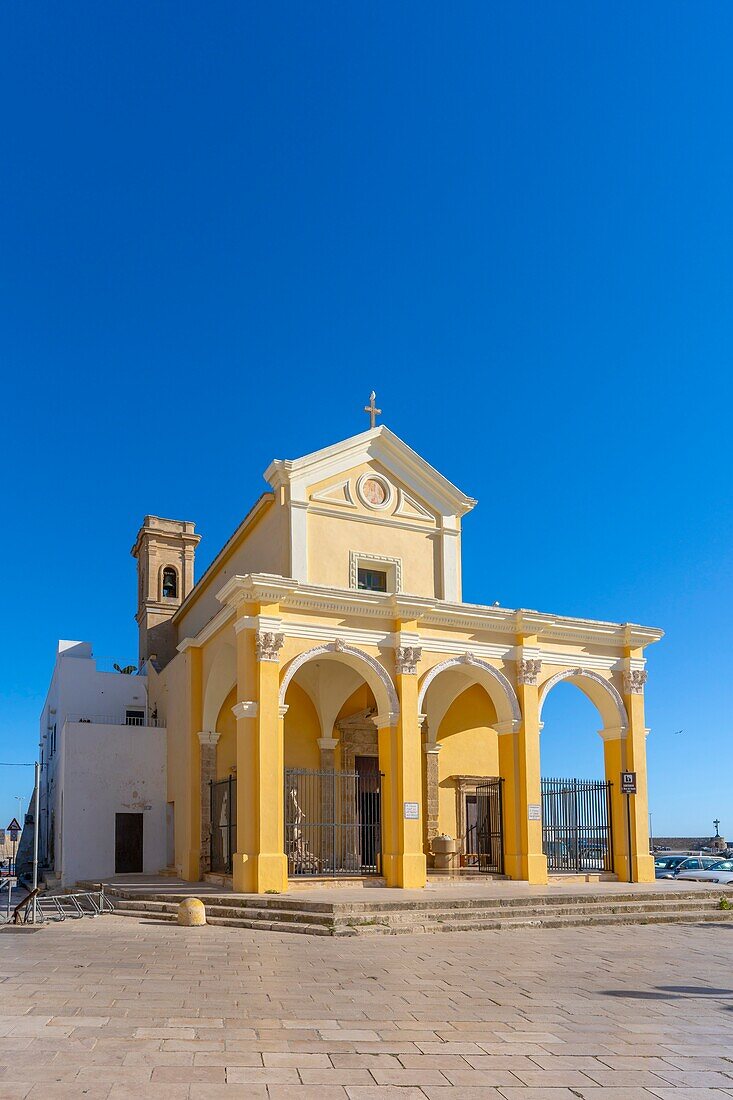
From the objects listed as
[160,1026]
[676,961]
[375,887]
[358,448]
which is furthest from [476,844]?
[160,1026]

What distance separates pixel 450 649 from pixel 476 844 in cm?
735

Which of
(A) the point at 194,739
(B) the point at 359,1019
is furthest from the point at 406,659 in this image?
(B) the point at 359,1019

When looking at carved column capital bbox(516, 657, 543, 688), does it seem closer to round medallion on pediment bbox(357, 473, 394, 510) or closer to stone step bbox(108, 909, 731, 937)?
round medallion on pediment bbox(357, 473, 394, 510)

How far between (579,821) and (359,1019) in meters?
15.1

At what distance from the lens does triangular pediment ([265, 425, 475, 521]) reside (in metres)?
22.0

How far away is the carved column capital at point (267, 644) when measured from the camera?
62.4 ft

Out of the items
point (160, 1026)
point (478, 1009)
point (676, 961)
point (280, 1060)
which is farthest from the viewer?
point (676, 961)

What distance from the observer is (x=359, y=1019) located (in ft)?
29.7

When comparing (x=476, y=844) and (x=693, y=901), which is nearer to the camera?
(x=693, y=901)

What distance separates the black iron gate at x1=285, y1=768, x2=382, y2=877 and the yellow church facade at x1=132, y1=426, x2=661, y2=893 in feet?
0.20

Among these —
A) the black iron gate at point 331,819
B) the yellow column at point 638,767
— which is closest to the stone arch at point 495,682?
the black iron gate at point 331,819

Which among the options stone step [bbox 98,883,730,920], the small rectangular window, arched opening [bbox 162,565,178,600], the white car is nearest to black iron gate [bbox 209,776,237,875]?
stone step [bbox 98,883,730,920]

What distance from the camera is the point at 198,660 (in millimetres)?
23781

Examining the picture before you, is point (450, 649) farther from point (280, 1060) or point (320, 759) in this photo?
point (280, 1060)
